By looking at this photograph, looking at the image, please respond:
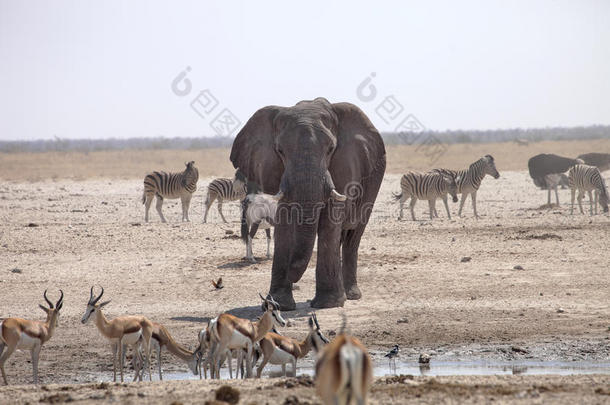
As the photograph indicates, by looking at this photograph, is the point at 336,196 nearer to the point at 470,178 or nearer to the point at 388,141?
the point at 470,178

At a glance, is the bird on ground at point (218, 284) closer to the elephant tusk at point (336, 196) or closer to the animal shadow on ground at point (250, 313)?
the animal shadow on ground at point (250, 313)

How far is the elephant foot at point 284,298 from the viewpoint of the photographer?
41.5ft

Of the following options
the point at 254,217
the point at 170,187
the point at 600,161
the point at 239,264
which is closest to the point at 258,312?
the point at 239,264

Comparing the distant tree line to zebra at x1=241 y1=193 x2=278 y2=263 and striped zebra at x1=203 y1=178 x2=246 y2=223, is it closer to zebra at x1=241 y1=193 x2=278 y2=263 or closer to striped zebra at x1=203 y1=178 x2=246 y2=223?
striped zebra at x1=203 y1=178 x2=246 y2=223

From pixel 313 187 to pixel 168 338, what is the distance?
9.74ft

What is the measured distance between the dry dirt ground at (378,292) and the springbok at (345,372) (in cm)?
189

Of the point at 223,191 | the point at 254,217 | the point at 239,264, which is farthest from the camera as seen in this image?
the point at 223,191

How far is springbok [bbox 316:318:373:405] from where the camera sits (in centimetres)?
574

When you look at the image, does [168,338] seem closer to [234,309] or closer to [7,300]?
[234,309]

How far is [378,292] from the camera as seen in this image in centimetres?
1433

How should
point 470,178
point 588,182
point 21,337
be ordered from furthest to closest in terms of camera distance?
point 470,178
point 588,182
point 21,337

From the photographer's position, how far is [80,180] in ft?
123

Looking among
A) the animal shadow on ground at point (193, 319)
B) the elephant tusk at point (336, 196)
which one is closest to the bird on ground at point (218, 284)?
the animal shadow on ground at point (193, 319)

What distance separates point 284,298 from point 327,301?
24.1 inches
